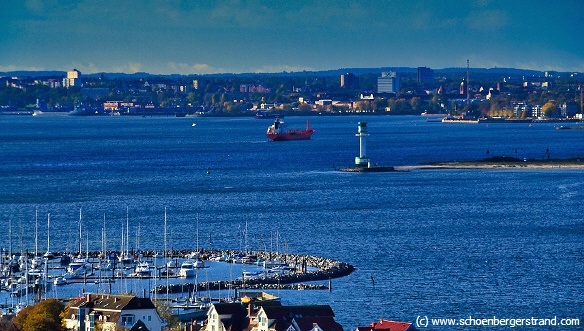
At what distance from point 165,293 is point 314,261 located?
366 centimetres

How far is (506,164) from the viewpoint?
50.0 meters

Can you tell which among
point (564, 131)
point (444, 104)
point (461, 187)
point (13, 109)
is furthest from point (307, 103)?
point (461, 187)

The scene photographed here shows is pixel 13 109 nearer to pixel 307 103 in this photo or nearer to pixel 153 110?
pixel 153 110

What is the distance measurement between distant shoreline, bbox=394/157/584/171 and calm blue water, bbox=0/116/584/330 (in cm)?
136

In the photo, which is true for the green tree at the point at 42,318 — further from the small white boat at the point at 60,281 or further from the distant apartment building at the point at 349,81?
the distant apartment building at the point at 349,81

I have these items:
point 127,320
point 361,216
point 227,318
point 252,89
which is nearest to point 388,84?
point 252,89

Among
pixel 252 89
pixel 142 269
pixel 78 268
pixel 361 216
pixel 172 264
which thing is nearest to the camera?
pixel 142 269

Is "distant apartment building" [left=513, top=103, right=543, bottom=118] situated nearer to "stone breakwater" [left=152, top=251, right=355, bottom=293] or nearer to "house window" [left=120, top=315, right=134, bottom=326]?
"stone breakwater" [left=152, top=251, right=355, bottom=293]

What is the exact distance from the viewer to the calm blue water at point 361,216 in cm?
2081

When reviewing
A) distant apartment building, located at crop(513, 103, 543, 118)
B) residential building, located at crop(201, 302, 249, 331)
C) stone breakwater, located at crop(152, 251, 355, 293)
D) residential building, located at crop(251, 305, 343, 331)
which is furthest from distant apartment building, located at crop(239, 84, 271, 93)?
residential building, located at crop(251, 305, 343, 331)

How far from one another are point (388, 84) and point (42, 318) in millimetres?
166589

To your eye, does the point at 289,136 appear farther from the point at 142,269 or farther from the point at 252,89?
the point at 252,89

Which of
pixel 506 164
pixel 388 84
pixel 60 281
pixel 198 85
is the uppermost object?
pixel 388 84

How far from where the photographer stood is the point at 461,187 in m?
40.9
